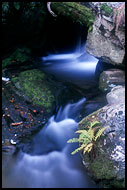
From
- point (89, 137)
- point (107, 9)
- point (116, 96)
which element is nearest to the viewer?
point (89, 137)

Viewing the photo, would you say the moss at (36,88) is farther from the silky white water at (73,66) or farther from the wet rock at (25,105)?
the silky white water at (73,66)

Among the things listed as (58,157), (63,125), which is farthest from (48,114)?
(58,157)

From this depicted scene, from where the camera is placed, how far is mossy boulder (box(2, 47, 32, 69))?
9484 mm

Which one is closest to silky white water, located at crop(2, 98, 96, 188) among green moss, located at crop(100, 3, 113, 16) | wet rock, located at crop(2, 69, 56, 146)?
wet rock, located at crop(2, 69, 56, 146)

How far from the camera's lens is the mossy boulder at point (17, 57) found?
948cm

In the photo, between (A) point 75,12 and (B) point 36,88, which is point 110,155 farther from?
(A) point 75,12

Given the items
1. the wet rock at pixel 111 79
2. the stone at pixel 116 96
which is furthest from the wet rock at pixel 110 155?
the wet rock at pixel 111 79

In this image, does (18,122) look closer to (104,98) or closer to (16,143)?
(16,143)

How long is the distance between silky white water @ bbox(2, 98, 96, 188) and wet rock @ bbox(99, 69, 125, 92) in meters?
1.98

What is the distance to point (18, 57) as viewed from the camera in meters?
9.98

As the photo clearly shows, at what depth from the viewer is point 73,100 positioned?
6953mm

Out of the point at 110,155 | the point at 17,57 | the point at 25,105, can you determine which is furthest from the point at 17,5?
the point at 110,155

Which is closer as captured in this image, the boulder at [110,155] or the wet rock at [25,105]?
the boulder at [110,155]

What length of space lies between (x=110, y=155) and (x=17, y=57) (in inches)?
290
